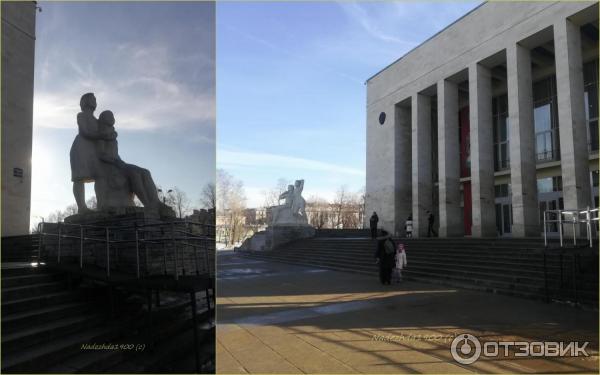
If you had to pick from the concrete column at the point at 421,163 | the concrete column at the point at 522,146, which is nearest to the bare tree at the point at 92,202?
the concrete column at the point at 522,146

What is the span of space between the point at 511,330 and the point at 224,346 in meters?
4.05

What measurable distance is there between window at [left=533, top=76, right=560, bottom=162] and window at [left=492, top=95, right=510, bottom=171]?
2032 mm

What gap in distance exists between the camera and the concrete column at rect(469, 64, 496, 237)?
22.8 m

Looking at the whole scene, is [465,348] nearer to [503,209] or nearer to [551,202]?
[551,202]

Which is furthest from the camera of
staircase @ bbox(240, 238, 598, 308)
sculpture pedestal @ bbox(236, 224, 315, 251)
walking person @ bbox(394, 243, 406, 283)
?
sculpture pedestal @ bbox(236, 224, 315, 251)

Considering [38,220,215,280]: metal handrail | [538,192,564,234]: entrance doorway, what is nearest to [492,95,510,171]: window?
[538,192,564,234]: entrance doorway

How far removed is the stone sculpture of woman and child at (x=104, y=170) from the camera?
3924mm

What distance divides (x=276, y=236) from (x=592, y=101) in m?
18.8

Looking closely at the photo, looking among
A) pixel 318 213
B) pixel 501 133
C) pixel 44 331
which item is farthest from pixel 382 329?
pixel 318 213

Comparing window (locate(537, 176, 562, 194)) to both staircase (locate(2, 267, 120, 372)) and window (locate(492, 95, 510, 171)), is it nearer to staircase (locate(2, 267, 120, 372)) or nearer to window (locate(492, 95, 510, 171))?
window (locate(492, 95, 510, 171))

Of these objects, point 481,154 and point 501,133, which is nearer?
point 481,154

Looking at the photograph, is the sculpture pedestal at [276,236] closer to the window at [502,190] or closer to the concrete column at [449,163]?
the concrete column at [449,163]

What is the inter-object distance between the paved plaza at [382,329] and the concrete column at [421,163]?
16.7 m

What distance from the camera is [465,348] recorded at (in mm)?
5441
